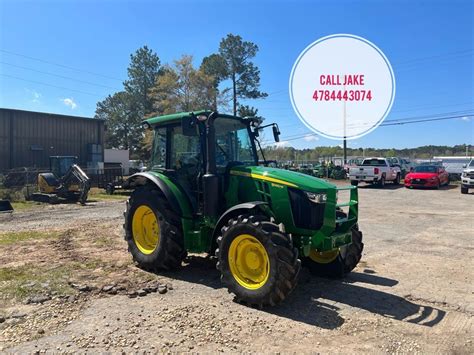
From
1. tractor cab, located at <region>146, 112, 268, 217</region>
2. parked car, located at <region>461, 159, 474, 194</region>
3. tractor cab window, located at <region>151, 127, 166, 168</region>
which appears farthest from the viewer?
parked car, located at <region>461, 159, 474, 194</region>

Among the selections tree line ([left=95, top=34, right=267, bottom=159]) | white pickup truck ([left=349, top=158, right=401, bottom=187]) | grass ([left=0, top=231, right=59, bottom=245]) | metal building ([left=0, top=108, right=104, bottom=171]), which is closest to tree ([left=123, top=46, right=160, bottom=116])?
tree line ([left=95, top=34, right=267, bottom=159])

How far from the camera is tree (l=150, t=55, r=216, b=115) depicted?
42156 mm

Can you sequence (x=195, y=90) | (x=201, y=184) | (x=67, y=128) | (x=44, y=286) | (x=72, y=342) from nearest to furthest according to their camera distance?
(x=72, y=342)
(x=44, y=286)
(x=201, y=184)
(x=67, y=128)
(x=195, y=90)

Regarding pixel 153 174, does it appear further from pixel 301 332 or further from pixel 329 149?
pixel 329 149

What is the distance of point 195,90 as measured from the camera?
42406mm

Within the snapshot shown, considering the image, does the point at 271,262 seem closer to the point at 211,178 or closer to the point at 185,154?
the point at 211,178

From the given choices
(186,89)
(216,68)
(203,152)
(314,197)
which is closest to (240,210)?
(314,197)

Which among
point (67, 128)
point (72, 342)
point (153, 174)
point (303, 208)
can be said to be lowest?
point (72, 342)

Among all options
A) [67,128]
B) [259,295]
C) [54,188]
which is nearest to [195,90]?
[67,128]

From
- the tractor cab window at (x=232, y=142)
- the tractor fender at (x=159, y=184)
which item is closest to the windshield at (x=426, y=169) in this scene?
the tractor cab window at (x=232, y=142)

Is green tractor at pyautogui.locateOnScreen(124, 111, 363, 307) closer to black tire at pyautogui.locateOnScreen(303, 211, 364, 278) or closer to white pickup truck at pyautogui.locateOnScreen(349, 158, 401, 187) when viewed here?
black tire at pyautogui.locateOnScreen(303, 211, 364, 278)

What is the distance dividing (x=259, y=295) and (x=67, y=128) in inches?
1315

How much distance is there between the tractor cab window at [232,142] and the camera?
6.29 m

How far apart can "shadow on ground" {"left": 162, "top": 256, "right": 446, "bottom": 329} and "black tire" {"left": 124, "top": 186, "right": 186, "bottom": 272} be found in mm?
271
